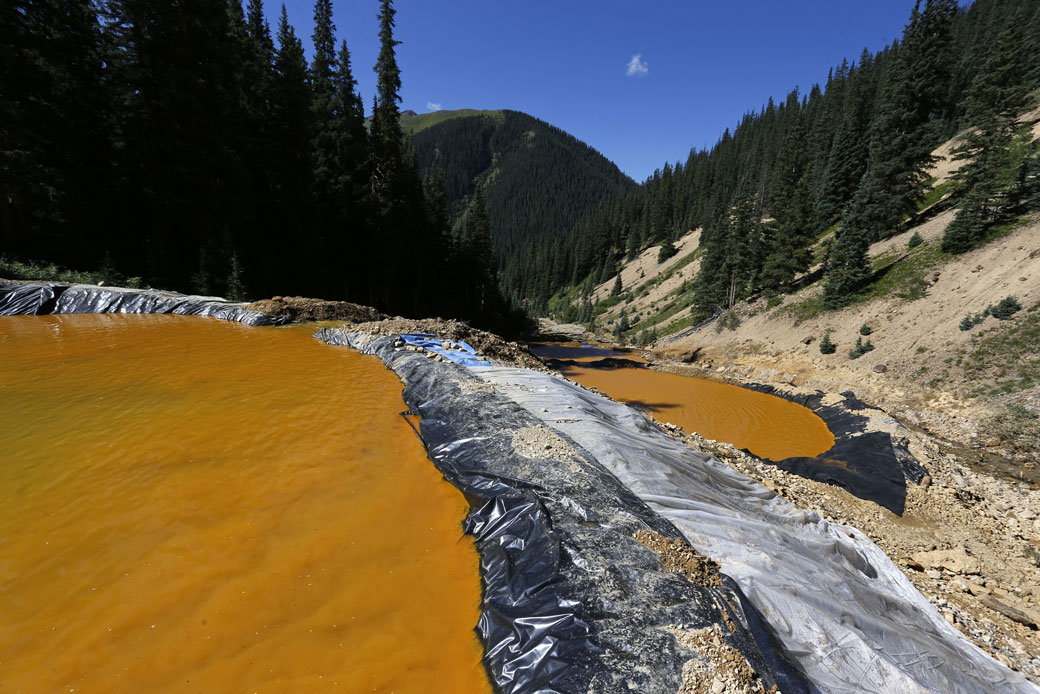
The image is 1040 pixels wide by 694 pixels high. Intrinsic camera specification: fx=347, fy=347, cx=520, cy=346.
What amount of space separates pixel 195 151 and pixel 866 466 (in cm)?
3157

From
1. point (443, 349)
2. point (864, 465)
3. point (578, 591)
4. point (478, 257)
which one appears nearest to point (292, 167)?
point (443, 349)

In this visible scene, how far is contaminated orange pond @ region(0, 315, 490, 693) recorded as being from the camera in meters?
2.60

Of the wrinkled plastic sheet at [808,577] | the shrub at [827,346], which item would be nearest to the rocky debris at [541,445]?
the wrinkled plastic sheet at [808,577]

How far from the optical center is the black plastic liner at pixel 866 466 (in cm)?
895

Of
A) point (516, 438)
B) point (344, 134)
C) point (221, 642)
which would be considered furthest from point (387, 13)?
point (221, 642)

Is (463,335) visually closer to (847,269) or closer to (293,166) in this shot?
(293,166)

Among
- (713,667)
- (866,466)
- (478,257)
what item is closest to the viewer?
(713,667)

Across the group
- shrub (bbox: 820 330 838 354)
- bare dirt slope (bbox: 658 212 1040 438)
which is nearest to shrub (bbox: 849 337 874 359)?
bare dirt slope (bbox: 658 212 1040 438)

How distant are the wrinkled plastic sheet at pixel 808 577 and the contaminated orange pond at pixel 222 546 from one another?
2458 mm

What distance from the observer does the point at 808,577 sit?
3721mm

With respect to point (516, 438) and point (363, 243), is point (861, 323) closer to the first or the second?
point (516, 438)

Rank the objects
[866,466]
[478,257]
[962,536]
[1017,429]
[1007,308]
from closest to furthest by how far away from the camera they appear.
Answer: [962,536]
[866,466]
[1017,429]
[1007,308]
[478,257]

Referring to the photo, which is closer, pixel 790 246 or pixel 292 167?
pixel 292 167

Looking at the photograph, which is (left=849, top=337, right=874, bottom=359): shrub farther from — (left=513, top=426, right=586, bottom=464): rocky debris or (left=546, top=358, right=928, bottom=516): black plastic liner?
(left=513, top=426, right=586, bottom=464): rocky debris
